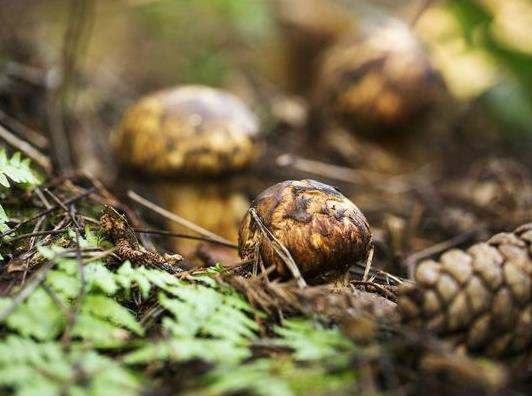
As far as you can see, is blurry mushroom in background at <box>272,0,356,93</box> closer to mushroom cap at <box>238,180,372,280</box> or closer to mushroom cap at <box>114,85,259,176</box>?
mushroom cap at <box>114,85,259,176</box>

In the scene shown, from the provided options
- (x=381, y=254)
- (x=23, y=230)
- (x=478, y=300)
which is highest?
(x=478, y=300)

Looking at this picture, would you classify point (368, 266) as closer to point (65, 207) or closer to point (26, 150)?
point (65, 207)

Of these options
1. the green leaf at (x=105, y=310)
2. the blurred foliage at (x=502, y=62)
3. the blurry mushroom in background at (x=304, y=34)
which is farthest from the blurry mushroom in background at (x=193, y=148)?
the blurry mushroom in background at (x=304, y=34)

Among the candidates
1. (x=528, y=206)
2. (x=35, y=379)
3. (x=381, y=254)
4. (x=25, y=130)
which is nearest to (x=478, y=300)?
(x=35, y=379)

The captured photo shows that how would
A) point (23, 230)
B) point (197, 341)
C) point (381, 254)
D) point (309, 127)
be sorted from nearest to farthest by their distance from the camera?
point (197, 341), point (23, 230), point (381, 254), point (309, 127)

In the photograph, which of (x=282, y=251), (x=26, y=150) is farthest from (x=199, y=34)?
(x=282, y=251)

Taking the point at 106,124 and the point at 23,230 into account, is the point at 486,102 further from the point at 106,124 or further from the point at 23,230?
A: the point at 23,230
